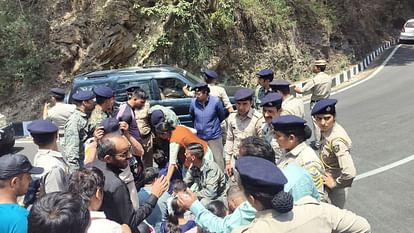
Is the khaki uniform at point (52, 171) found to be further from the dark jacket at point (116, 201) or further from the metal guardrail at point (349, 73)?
the metal guardrail at point (349, 73)

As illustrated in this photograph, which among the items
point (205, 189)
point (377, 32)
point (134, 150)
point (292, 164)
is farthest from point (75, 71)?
point (377, 32)

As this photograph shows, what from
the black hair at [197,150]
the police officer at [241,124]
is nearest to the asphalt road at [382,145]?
the police officer at [241,124]

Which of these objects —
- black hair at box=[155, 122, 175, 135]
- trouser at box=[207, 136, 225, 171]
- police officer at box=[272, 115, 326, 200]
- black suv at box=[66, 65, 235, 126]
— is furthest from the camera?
black suv at box=[66, 65, 235, 126]

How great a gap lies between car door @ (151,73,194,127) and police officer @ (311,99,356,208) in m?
5.02

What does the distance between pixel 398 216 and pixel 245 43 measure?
10.9 metres

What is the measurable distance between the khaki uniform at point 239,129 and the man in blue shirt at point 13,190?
2674 mm

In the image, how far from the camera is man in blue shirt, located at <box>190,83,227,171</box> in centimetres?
600

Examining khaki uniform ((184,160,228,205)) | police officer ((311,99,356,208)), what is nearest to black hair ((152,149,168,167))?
khaki uniform ((184,160,228,205))

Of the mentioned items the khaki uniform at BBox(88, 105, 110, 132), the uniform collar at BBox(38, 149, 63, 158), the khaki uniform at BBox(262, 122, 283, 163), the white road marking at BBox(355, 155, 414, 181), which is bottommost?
the white road marking at BBox(355, 155, 414, 181)

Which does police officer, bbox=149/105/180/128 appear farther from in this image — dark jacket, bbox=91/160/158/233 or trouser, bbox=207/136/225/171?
dark jacket, bbox=91/160/158/233

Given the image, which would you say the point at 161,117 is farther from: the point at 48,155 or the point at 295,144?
the point at 295,144

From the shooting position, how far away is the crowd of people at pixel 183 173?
240cm

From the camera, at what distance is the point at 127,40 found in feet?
43.8

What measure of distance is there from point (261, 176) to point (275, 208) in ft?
0.55
